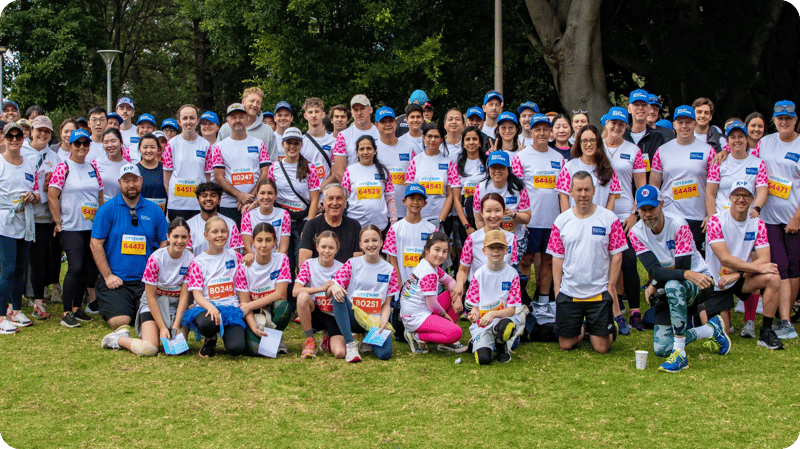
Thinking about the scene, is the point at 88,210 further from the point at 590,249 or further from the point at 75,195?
the point at 590,249

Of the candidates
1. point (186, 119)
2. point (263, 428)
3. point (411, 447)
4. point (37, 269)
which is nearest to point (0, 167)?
point (37, 269)

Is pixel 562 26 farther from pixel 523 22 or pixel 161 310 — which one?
pixel 161 310

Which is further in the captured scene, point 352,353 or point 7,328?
point 7,328

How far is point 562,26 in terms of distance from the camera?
15.4m

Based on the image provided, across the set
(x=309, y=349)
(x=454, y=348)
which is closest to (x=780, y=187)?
(x=454, y=348)

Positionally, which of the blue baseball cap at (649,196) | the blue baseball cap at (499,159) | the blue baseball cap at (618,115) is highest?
the blue baseball cap at (618,115)

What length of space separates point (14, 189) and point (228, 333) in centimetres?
289

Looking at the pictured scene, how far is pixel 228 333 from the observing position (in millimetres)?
6320

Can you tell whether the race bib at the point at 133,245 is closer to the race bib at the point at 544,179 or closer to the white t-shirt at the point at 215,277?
the white t-shirt at the point at 215,277

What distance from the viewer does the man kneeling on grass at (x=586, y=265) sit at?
21.2 feet

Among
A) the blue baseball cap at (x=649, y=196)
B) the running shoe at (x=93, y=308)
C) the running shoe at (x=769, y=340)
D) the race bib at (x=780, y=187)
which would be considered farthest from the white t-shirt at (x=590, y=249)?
the running shoe at (x=93, y=308)

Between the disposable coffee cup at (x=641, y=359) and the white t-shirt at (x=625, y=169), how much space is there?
216 cm

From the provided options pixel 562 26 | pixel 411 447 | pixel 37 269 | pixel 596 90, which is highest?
pixel 562 26

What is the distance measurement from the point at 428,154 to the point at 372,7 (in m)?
10.4
